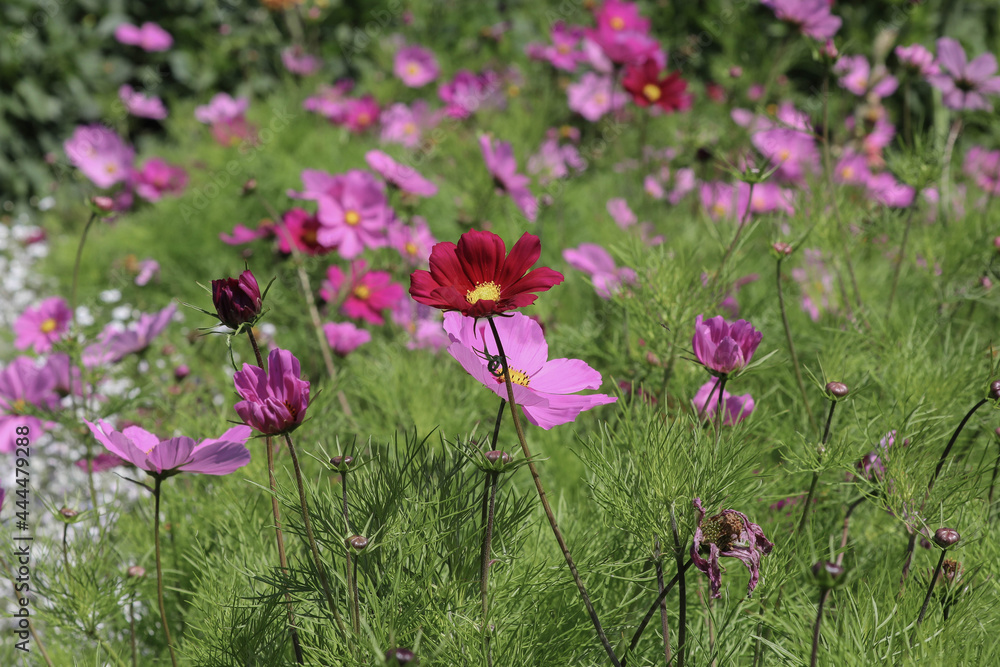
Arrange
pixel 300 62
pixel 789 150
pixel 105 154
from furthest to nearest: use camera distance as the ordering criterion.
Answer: pixel 300 62 → pixel 105 154 → pixel 789 150

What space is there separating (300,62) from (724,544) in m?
2.30

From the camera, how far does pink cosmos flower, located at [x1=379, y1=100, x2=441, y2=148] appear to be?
2.04 m

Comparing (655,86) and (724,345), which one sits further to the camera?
(655,86)

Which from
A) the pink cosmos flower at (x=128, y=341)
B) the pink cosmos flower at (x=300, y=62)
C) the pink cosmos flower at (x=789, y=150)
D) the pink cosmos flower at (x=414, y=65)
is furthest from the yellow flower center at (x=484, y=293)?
the pink cosmos flower at (x=300, y=62)

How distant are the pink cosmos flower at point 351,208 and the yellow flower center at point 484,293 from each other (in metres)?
0.71

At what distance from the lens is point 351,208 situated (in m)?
1.27

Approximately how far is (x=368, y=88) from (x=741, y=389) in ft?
6.39

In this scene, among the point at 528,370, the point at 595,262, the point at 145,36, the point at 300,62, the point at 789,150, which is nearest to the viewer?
the point at 528,370

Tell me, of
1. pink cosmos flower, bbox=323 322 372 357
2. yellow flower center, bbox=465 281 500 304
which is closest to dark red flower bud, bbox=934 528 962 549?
yellow flower center, bbox=465 281 500 304

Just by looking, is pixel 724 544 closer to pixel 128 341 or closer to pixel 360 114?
pixel 128 341

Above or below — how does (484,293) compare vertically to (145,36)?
above

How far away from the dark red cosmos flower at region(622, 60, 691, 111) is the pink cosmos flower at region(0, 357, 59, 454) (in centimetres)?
106

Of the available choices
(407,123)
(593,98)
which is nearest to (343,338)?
(407,123)

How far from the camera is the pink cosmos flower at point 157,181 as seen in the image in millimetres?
1874
